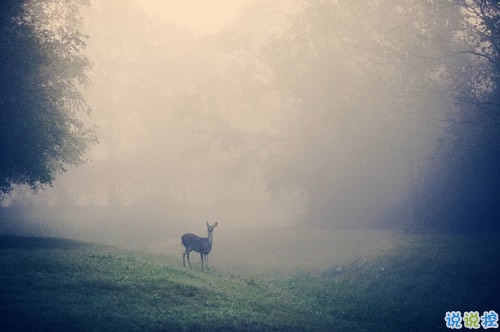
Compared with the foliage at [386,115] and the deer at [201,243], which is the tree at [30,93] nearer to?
the deer at [201,243]

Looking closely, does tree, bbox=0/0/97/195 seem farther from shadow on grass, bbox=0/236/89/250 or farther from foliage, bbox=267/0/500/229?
foliage, bbox=267/0/500/229

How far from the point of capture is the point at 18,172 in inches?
1176

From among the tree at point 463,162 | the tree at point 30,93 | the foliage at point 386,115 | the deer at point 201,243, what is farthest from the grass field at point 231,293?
the foliage at point 386,115

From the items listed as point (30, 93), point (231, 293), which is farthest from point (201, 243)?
point (30, 93)

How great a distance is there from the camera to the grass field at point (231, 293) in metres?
15.1

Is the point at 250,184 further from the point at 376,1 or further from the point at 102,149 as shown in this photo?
the point at 376,1

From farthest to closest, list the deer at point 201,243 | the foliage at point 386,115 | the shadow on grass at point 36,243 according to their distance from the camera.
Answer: the foliage at point 386,115 < the deer at point 201,243 < the shadow on grass at point 36,243

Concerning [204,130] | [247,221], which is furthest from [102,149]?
[204,130]

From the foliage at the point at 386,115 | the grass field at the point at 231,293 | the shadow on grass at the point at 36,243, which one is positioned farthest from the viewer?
the foliage at the point at 386,115

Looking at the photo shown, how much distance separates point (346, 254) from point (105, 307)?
2205 cm

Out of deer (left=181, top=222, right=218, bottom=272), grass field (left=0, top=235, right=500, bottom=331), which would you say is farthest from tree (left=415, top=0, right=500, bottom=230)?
deer (left=181, top=222, right=218, bottom=272)

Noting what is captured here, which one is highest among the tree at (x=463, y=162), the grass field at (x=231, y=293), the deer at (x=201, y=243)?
the tree at (x=463, y=162)

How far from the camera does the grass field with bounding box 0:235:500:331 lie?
15.1m

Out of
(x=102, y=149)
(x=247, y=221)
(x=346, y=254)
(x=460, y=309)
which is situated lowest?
(x=460, y=309)
